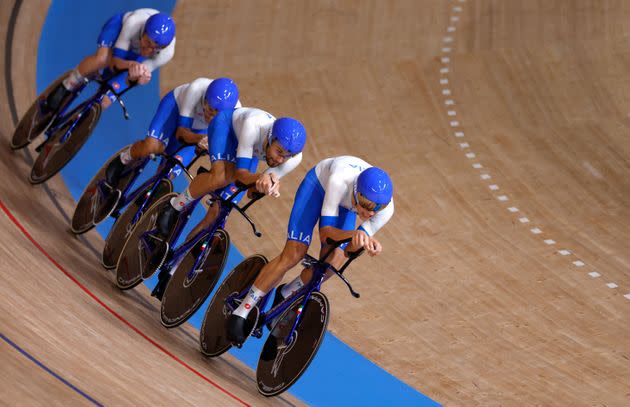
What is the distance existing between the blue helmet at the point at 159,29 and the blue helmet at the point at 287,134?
1261mm

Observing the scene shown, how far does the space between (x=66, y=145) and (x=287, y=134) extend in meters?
1.88

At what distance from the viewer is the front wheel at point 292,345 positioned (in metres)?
3.68

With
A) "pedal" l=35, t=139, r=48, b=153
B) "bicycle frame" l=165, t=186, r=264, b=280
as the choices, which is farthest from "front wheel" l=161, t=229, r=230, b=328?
"pedal" l=35, t=139, r=48, b=153

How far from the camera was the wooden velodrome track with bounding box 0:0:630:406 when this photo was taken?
12.5 ft

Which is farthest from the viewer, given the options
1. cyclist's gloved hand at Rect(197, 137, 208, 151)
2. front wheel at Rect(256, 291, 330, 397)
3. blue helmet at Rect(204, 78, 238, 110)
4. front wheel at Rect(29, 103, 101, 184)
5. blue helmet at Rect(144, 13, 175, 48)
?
front wheel at Rect(29, 103, 101, 184)

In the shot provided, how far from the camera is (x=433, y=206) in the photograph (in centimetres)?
651

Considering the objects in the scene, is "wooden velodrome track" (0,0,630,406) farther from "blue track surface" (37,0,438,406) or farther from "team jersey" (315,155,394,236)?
"team jersey" (315,155,394,236)

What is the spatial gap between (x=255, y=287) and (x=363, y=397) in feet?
3.66

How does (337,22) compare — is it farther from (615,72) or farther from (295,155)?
(295,155)

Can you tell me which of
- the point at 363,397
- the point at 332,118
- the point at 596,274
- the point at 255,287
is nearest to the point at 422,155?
the point at 332,118

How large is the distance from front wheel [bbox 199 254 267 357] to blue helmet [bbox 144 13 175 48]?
4.48ft

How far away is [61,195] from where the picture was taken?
5328mm

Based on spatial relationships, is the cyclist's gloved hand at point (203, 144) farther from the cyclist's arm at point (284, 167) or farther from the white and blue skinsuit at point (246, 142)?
the cyclist's arm at point (284, 167)

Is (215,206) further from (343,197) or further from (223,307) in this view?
(343,197)
